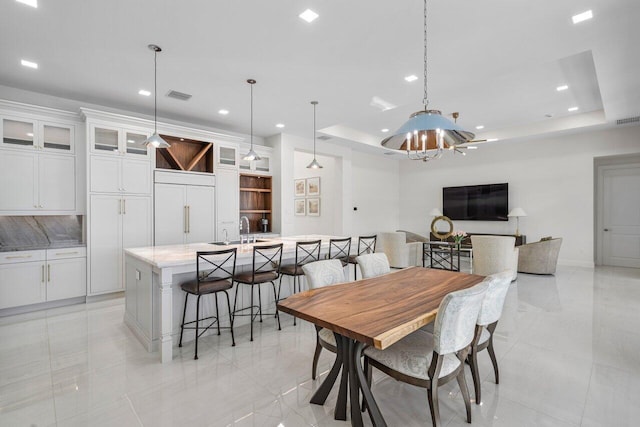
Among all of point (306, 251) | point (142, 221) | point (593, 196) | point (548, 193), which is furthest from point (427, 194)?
point (142, 221)

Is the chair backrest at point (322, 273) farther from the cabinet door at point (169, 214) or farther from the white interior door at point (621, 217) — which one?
the white interior door at point (621, 217)

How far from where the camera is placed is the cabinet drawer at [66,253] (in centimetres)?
422

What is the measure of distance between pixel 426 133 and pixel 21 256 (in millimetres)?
5079

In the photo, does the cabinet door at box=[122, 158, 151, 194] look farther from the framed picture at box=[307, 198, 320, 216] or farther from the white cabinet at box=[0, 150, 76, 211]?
the framed picture at box=[307, 198, 320, 216]

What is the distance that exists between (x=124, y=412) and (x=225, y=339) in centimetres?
122

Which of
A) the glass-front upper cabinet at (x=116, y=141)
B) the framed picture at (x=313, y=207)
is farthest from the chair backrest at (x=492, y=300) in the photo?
the framed picture at (x=313, y=207)

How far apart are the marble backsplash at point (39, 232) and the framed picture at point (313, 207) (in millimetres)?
5144

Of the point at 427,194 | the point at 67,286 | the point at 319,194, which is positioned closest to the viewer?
the point at 67,286

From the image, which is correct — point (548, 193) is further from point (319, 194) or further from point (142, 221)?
point (142, 221)

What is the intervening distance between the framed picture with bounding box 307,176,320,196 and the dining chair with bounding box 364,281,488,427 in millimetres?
6747

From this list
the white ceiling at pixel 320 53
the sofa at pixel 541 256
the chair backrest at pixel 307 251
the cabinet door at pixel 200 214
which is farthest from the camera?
the sofa at pixel 541 256

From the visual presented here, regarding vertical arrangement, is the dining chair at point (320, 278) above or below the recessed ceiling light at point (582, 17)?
below

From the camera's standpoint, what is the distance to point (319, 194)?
335 inches

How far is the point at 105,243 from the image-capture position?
15.1 feet
